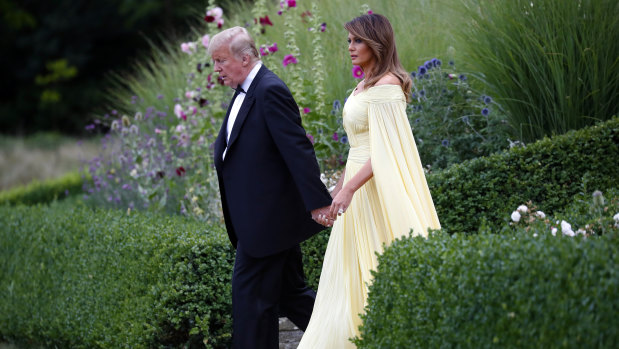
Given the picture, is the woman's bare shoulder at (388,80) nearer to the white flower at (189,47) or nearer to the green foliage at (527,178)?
the green foliage at (527,178)

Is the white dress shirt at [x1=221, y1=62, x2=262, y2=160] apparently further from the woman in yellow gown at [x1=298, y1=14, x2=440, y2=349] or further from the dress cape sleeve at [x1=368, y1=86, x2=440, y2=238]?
the dress cape sleeve at [x1=368, y1=86, x2=440, y2=238]

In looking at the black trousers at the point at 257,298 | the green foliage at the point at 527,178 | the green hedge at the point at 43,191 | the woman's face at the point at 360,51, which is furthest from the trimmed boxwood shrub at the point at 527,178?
the green hedge at the point at 43,191

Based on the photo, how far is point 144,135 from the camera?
8.70 meters

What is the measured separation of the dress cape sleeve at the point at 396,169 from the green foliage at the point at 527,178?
3.70 feet

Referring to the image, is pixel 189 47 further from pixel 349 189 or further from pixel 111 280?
pixel 349 189

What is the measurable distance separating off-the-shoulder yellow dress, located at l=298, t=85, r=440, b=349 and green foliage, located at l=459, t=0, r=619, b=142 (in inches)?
76.1

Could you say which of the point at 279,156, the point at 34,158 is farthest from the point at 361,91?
the point at 34,158

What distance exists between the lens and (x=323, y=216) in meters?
3.56

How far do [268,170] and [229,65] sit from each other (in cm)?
56

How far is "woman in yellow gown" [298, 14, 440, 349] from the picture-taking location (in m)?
3.58

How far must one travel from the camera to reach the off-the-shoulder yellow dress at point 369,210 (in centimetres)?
357

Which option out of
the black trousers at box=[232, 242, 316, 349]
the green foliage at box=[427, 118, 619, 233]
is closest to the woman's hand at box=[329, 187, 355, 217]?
the black trousers at box=[232, 242, 316, 349]

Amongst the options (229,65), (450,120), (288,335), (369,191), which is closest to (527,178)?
(450,120)

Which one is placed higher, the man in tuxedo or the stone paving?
the man in tuxedo
